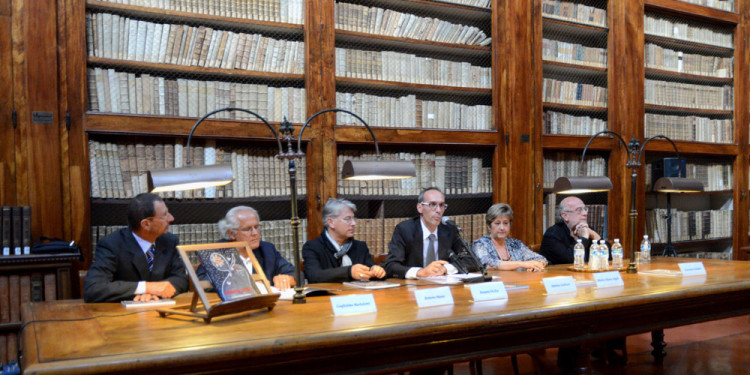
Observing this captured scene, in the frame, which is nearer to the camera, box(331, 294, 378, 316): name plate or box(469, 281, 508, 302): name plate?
box(331, 294, 378, 316): name plate

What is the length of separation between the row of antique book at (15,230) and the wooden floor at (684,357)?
2.68 meters

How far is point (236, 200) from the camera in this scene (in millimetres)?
4070

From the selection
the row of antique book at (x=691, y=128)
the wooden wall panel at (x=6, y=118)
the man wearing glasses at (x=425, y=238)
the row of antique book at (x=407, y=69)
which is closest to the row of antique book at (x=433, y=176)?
the row of antique book at (x=407, y=69)

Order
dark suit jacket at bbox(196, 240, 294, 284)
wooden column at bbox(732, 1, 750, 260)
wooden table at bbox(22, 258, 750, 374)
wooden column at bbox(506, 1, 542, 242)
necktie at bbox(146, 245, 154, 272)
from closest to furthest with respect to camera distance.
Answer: wooden table at bbox(22, 258, 750, 374)
necktie at bbox(146, 245, 154, 272)
dark suit jacket at bbox(196, 240, 294, 284)
wooden column at bbox(506, 1, 542, 242)
wooden column at bbox(732, 1, 750, 260)

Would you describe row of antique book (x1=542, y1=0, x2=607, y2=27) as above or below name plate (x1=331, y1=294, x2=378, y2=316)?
above

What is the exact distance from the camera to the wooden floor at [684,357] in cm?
378

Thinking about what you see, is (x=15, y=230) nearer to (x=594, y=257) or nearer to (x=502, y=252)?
(x=502, y=252)

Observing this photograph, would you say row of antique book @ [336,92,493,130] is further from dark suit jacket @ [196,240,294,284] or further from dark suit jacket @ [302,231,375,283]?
dark suit jacket @ [196,240,294,284]

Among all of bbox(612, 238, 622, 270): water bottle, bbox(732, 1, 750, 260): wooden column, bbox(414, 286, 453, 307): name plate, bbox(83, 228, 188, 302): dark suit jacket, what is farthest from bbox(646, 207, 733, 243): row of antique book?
bbox(83, 228, 188, 302): dark suit jacket

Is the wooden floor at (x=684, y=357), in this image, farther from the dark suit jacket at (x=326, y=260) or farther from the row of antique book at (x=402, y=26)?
the row of antique book at (x=402, y=26)

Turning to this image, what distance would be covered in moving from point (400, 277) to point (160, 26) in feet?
7.48

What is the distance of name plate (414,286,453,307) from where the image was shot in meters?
2.28

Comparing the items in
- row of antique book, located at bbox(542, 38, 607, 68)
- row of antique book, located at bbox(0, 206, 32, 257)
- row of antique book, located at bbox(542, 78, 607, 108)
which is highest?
row of antique book, located at bbox(542, 38, 607, 68)

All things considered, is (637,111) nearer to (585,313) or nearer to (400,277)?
(400,277)
